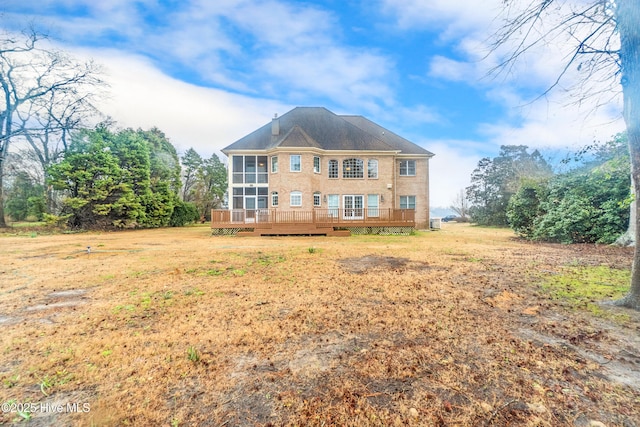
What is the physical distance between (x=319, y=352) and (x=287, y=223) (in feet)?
53.7

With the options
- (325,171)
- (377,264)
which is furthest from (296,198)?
(377,264)

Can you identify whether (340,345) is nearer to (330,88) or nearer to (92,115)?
(330,88)

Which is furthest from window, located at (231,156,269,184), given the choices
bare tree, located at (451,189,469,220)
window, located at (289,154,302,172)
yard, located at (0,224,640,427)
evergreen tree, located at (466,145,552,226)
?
bare tree, located at (451,189,469,220)

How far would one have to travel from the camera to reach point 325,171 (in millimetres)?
23188

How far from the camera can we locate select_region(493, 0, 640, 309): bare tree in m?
4.33

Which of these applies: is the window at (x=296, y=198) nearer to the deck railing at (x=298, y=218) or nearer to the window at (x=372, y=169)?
the deck railing at (x=298, y=218)

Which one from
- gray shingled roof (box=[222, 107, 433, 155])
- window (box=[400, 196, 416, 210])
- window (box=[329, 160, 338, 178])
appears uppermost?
gray shingled roof (box=[222, 107, 433, 155])

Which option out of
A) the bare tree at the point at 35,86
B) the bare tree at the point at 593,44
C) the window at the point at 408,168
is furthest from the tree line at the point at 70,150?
the bare tree at the point at 593,44

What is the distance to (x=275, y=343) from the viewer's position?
11.1ft

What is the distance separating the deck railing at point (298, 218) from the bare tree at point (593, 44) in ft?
50.3

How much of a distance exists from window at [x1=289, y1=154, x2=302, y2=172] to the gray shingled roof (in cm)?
87

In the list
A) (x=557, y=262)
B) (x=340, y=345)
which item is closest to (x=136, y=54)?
(x=340, y=345)

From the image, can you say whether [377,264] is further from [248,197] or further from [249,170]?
[249,170]

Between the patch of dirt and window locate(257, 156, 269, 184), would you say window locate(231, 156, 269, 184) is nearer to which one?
window locate(257, 156, 269, 184)
